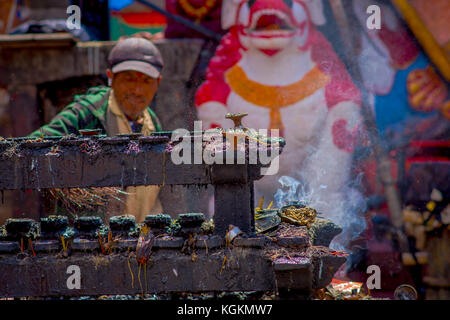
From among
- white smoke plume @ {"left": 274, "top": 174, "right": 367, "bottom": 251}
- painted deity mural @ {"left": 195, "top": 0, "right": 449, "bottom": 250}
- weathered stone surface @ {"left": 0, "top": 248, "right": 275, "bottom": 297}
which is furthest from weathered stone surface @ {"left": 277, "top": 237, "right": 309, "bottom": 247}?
painted deity mural @ {"left": 195, "top": 0, "right": 449, "bottom": 250}

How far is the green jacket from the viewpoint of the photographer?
5496 millimetres

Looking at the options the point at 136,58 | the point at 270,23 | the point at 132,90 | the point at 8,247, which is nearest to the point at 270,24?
the point at 270,23

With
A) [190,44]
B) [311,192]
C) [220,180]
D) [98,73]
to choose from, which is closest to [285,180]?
[311,192]

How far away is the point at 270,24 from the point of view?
6.71 meters

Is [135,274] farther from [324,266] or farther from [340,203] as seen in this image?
[340,203]

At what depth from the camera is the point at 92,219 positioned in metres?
3.65

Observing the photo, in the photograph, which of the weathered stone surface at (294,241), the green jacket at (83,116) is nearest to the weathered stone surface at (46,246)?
the weathered stone surface at (294,241)

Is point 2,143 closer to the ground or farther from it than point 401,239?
farther from it

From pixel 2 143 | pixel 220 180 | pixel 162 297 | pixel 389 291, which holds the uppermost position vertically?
pixel 2 143

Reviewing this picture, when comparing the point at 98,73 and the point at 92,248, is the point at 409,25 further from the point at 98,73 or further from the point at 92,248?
the point at 92,248

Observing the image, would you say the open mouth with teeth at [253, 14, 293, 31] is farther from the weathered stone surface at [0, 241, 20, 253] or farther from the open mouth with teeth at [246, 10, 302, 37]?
the weathered stone surface at [0, 241, 20, 253]

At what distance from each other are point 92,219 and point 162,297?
0.79m
